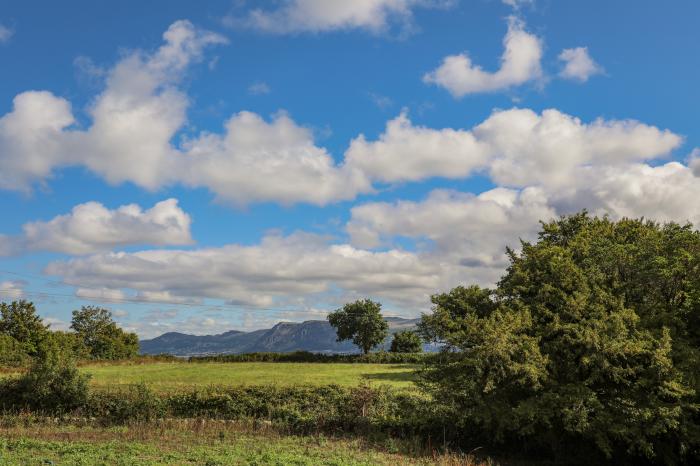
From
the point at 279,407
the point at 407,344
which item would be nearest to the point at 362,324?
→ the point at 407,344

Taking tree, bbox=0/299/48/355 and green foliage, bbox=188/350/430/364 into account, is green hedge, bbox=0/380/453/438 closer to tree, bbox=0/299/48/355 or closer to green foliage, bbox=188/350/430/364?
green foliage, bbox=188/350/430/364

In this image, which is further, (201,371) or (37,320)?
(37,320)

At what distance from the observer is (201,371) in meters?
61.9

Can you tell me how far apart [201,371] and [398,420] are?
3880cm

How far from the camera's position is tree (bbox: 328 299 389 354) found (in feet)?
353

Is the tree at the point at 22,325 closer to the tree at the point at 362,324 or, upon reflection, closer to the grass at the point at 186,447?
the tree at the point at 362,324

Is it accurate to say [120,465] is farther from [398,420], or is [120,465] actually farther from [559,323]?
[559,323]

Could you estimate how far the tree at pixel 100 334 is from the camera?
12362 centimetres

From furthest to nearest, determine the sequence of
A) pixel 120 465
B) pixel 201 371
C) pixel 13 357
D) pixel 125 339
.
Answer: pixel 125 339
pixel 13 357
pixel 201 371
pixel 120 465

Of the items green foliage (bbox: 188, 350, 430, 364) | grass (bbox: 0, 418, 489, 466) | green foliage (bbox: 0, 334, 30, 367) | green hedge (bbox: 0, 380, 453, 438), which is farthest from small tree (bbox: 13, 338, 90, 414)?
green foliage (bbox: 188, 350, 430, 364)

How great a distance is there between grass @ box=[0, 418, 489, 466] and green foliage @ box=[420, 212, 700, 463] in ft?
12.7

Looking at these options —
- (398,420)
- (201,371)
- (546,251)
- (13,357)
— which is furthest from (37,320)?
(546,251)

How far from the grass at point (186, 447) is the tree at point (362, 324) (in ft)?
261

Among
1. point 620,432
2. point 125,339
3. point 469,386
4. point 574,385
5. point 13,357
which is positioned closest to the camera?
point 620,432
